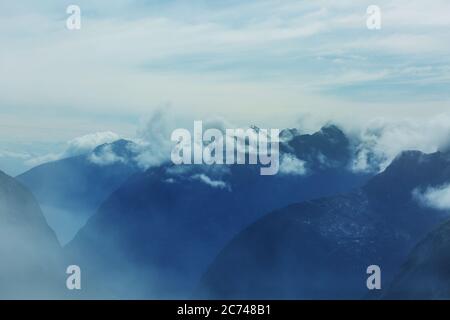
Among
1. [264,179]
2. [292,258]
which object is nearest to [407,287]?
[292,258]

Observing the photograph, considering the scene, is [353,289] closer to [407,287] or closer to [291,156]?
[407,287]

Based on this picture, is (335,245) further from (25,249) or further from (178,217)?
(25,249)

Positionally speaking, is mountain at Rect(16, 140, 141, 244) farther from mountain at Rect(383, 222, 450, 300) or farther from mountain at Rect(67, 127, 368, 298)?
mountain at Rect(383, 222, 450, 300)

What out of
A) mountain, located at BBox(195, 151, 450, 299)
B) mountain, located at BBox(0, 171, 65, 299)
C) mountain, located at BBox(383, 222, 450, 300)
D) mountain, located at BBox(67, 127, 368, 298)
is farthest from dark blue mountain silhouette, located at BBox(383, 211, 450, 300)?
mountain, located at BBox(0, 171, 65, 299)

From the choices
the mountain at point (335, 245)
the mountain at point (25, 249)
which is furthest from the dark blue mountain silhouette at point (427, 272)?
the mountain at point (25, 249)

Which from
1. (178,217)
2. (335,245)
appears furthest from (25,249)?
(335,245)

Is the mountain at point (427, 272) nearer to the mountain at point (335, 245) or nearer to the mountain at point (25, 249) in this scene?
the mountain at point (335, 245)
